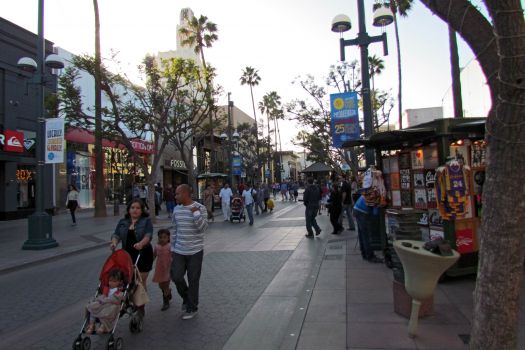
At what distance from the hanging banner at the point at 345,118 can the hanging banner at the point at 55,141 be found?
772 centimetres

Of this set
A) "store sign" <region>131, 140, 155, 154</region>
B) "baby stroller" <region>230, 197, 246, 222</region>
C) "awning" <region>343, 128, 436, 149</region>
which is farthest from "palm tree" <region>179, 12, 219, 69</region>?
"awning" <region>343, 128, 436, 149</region>

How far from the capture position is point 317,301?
5.85 m

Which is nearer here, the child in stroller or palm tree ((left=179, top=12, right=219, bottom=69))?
the child in stroller

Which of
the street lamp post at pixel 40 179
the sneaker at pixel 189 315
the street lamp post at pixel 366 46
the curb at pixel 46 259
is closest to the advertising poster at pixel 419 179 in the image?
the street lamp post at pixel 366 46

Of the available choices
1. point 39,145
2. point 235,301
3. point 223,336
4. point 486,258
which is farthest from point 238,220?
point 486,258

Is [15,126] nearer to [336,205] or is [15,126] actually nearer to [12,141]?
[12,141]

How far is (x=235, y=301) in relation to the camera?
6.24m

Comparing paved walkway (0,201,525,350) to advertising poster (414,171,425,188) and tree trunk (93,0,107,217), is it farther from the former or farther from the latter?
tree trunk (93,0,107,217)

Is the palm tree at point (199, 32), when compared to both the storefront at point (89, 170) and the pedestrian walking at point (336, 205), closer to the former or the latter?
the storefront at point (89, 170)

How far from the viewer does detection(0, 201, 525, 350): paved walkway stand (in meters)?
4.44

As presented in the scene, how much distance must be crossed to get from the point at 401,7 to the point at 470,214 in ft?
64.6

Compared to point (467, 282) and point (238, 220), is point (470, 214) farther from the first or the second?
point (238, 220)

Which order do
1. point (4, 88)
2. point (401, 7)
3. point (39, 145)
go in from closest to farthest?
point (39, 145), point (4, 88), point (401, 7)

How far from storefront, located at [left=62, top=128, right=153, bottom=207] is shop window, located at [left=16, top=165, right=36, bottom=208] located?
194cm
